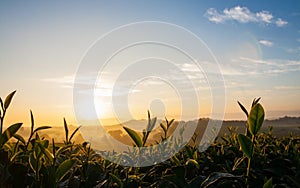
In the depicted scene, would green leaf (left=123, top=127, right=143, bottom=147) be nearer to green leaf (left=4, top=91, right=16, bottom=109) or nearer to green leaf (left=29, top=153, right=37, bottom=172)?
green leaf (left=29, top=153, right=37, bottom=172)

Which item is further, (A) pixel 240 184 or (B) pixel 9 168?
(A) pixel 240 184

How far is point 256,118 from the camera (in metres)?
1.47

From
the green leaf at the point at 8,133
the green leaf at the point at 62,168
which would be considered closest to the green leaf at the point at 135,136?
the green leaf at the point at 62,168

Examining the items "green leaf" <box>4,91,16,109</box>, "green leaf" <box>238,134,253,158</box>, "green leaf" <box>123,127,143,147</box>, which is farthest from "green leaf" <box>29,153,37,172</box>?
"green leaf" <box>238,134,253,158</box>

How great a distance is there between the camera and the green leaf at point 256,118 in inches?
56.9

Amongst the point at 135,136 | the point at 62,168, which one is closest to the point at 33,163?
the point at 62,168

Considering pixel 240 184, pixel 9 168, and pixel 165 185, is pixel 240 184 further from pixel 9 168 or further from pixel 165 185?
pixel 9 168

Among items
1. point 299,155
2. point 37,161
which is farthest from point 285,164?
point 37,161

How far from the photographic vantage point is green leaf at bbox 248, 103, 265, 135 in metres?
1.45

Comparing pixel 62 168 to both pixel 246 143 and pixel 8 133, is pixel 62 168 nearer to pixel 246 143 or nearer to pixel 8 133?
pixel 8 133

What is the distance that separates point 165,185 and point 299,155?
1.67 meters

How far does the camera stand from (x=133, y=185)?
1.79 metres

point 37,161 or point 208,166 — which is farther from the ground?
point 37,161

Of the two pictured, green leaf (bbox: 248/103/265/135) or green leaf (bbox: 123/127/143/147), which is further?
green leaf (bbox: 123/127/143/147)
